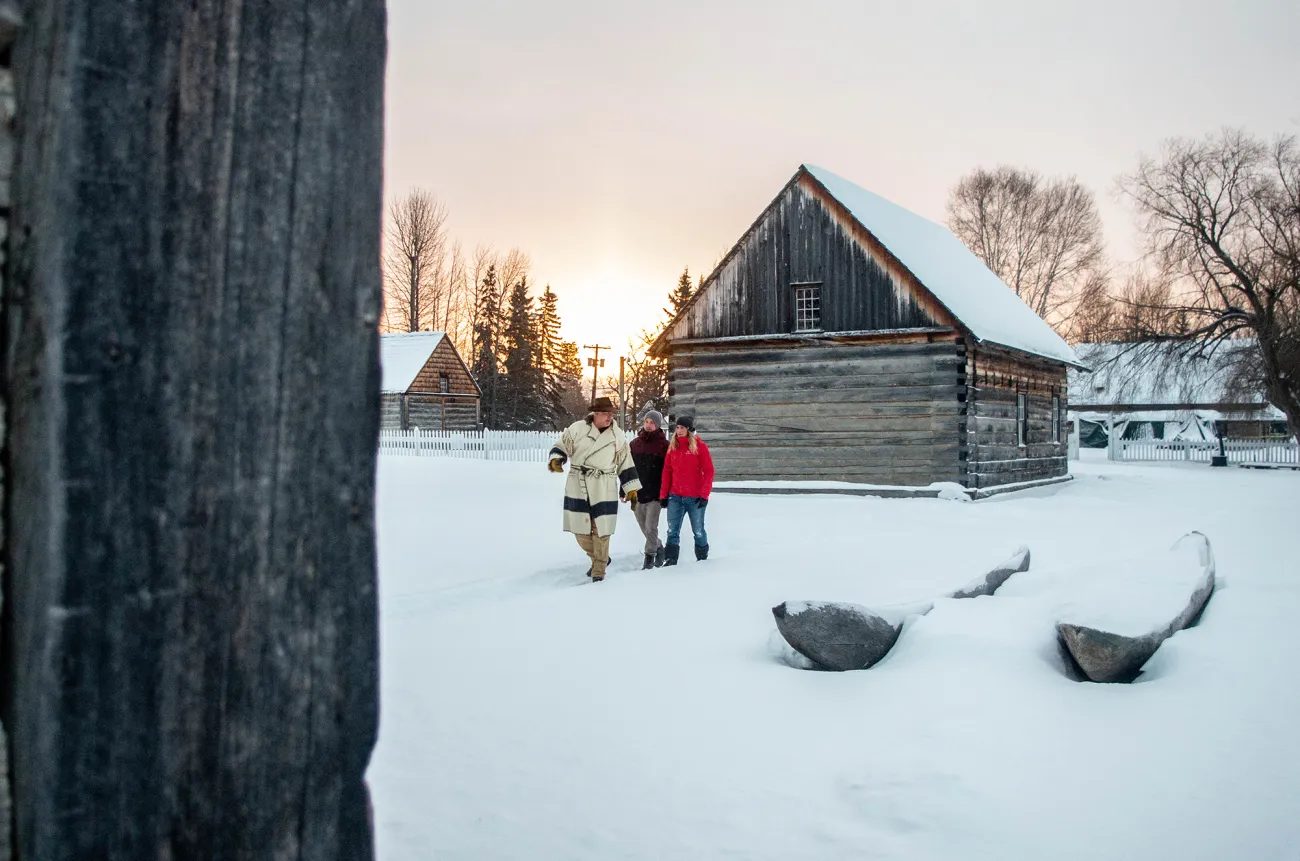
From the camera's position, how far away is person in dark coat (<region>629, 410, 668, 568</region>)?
10.2 m

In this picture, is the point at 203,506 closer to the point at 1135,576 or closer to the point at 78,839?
the point at 78,839

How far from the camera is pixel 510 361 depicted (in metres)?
55.8

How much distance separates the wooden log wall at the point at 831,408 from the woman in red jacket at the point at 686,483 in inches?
337

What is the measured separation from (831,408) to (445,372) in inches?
1180

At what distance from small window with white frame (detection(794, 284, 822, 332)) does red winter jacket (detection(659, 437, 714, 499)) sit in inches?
350

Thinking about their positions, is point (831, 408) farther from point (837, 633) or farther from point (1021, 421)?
point (837, 633)

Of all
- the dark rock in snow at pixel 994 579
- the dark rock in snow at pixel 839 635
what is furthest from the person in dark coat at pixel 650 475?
the dark rock in snow at pixel 839 635

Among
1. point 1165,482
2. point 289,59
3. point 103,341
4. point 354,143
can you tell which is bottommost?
point 1165,482

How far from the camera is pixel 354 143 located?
1612mm

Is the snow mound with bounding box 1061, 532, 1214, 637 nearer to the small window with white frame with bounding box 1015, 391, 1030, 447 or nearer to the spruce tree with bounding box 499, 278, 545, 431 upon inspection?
the small window with white frame with bounding box 1015, 391, 1030, 447

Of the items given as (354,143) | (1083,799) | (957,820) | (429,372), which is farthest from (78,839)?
(429,372)

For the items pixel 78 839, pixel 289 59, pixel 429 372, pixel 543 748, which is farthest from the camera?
pixel 429 372

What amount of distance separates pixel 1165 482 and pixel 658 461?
62.8ft

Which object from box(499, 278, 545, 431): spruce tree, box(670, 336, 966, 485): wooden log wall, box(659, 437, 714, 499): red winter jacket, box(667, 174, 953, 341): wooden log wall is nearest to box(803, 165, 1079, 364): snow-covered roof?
box(667, 174, 953, 341): wooden log wall
